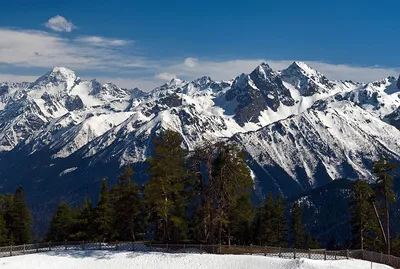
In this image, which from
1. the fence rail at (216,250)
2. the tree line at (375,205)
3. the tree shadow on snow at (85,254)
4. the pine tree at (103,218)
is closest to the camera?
the fence rail at (216,250)

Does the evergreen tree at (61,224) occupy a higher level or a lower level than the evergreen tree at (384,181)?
lower

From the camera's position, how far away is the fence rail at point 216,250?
5984 cm

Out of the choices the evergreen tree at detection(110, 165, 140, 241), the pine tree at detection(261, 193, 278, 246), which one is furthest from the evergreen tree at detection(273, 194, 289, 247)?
the evergreen tree at detection(110, 165, 140, 241)

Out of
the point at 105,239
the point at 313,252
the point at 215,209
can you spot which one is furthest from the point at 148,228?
the point at 313,252

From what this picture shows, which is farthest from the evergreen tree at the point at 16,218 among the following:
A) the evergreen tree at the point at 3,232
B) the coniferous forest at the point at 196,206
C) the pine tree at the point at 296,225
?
the pine tree at the point at 296,225

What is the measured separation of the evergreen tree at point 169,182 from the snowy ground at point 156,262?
5656 mm

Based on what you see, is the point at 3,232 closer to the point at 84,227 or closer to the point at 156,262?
the point at 84,227

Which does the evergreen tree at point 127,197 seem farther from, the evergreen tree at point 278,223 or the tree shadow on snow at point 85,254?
the evergreen tree at point 278,223

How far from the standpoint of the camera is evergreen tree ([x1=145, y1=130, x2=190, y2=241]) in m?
66.6

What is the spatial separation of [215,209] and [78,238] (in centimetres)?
3091

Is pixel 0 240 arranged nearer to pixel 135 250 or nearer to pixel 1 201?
pixel 1 201

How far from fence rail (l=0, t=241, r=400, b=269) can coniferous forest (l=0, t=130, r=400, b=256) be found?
2.21 m

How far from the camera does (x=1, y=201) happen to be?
9875 centimetres

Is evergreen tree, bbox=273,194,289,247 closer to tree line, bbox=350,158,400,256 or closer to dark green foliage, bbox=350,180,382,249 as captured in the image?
tree line, bbox=350,158,400,256
